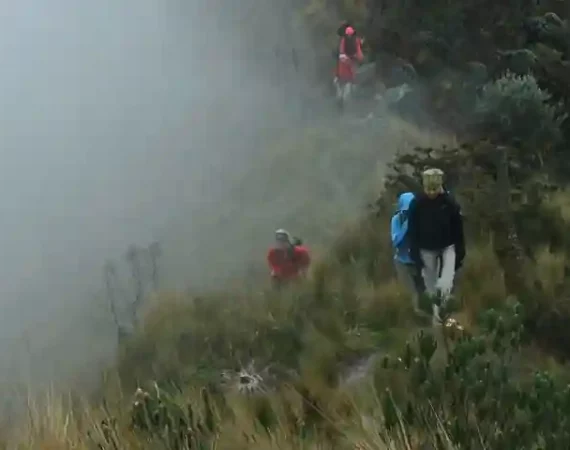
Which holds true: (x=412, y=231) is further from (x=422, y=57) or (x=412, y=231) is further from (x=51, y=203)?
(x=51, y=203)

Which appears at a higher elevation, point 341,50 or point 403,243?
point 341,50

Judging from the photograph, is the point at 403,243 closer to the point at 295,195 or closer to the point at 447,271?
the point at 447,271

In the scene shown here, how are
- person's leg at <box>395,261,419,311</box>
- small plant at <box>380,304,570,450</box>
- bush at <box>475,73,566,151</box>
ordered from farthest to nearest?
1. bush at <box>475,73,566,151</box>
2. person's leg at <box>395,261,419,311</box>
3. small plant at <box>380,304,570,450</box>

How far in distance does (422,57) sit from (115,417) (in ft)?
3.72

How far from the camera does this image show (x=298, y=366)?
1.58 metres

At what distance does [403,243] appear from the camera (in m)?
1.74

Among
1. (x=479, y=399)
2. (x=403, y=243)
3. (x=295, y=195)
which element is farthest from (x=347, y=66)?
(x=479, y=399)

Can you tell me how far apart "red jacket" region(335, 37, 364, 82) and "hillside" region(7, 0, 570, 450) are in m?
0.06

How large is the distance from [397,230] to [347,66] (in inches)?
17.6

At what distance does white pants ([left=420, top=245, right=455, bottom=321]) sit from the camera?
1700mm

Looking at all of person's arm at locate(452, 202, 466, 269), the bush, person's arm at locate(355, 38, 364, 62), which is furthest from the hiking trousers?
person's arm at locate(355, 38, 364, 62)

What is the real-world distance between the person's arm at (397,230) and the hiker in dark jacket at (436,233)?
0.01 meters

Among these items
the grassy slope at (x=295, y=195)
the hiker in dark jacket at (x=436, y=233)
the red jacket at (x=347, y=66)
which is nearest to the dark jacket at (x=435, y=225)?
the hiker in dark jacket at (x=436, y=233)

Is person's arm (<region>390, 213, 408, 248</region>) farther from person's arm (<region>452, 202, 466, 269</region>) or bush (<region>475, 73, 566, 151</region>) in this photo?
bush (<region>475, 73, 566, 151</region>)
